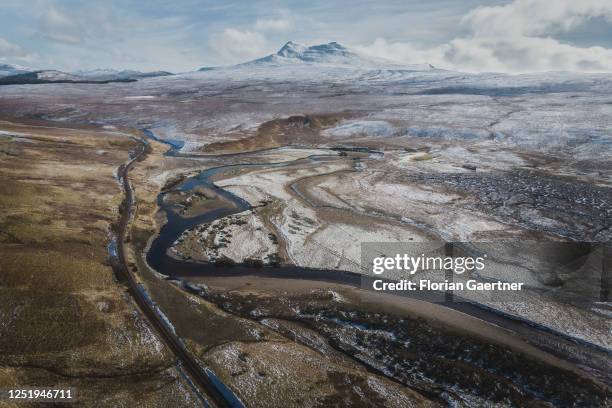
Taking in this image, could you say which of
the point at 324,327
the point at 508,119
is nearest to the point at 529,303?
the point at 324,327

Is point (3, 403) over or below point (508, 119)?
below

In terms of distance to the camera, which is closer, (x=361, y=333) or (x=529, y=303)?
(x=361, y=333)

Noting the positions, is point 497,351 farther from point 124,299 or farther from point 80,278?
point 80,278

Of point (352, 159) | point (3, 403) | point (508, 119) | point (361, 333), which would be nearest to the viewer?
point (3, 403)

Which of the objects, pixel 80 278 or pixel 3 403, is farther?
pixel 80 278

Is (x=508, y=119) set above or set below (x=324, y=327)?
above

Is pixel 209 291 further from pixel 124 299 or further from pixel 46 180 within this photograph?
pixel 46 180

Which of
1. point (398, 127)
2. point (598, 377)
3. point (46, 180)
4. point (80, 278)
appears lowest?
point (598, 377)

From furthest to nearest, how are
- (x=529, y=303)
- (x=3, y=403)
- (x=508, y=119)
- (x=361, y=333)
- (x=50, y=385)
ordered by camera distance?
(x=508, y=119), (x=529, y=303), (x=361, y=333), (x=50, y=385), (x=3, y=403)

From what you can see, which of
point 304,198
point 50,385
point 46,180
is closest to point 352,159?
point 304,198
